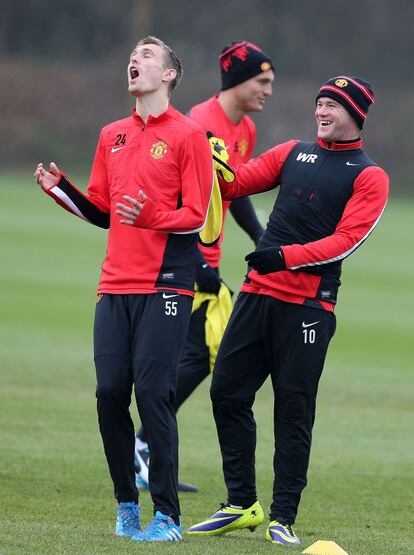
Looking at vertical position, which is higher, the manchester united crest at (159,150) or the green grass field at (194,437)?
the manchester united crest at (159,150)

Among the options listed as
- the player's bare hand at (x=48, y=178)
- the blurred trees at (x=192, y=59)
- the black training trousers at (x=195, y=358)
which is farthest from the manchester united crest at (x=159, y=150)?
the blurred trees at (x=192, y=59)

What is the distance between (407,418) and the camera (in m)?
11.7

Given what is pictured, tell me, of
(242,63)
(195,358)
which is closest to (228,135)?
(242,63)

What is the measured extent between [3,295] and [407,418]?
926 cm

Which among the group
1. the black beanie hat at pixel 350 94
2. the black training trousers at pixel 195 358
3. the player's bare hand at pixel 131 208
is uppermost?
the black beanie hat at pixel 350 94

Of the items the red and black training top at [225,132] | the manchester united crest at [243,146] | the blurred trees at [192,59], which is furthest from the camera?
the blurred trees at [192,59]

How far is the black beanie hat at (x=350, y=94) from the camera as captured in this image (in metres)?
6.36

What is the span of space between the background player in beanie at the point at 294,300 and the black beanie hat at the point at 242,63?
2009 mm

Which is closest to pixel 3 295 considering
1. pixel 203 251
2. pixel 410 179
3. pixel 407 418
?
pixel 407 418

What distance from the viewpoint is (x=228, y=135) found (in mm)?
8484

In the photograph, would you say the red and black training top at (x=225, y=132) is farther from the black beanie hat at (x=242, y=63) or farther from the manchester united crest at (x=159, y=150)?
the manchester united crest at (x=159, y=150)

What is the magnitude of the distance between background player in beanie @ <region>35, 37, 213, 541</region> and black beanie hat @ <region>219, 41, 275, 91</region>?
2.22 meters

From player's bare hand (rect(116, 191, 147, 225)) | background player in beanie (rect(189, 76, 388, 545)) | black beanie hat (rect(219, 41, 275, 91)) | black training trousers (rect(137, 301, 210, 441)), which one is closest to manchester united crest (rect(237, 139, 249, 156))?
black beanie hat (rect(219, 41, 275, 91))

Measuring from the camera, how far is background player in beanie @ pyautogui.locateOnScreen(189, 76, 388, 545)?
6.30 m
